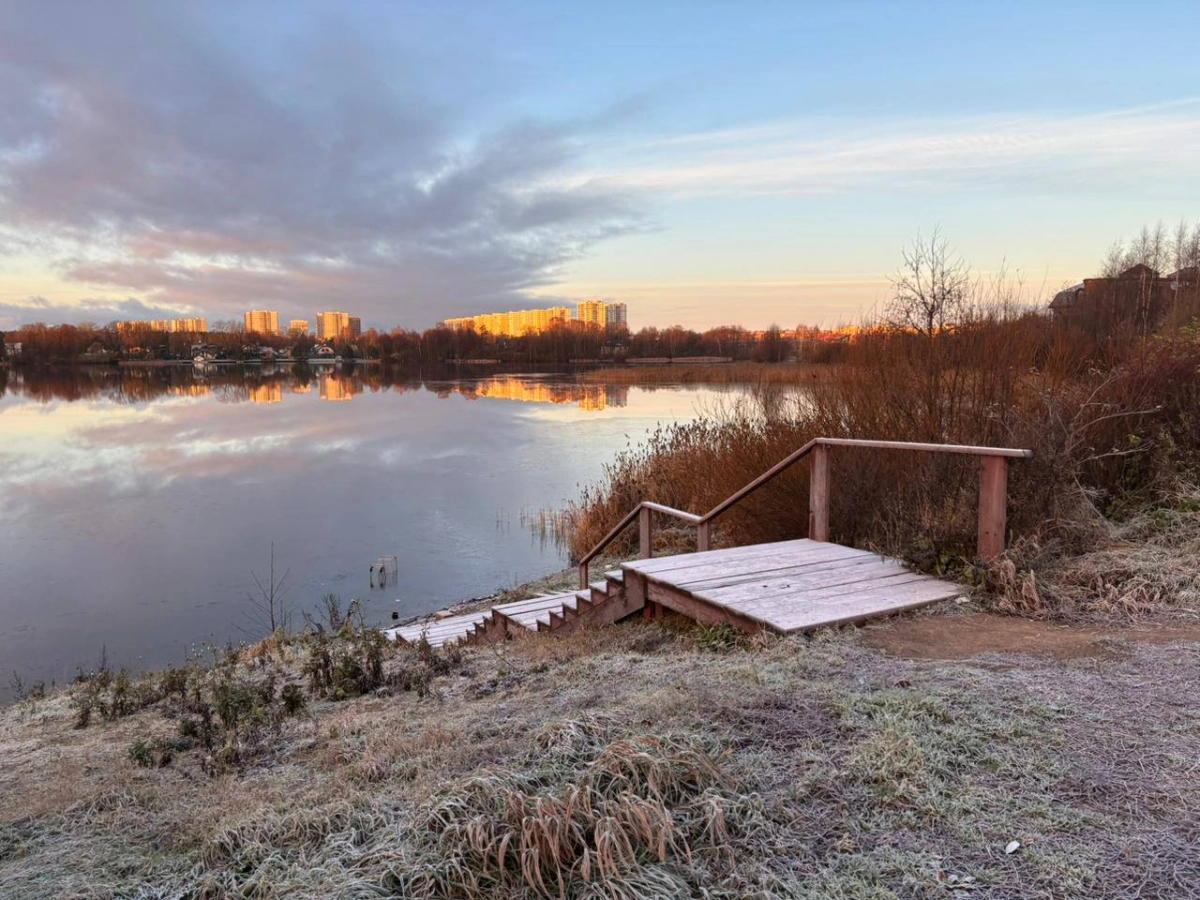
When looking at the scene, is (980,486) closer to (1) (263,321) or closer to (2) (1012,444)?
(2) (1012,444)

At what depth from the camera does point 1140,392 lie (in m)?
8.23

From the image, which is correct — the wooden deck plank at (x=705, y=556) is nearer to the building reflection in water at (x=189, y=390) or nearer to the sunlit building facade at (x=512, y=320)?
the building reflection in water at (x=189, y=390)

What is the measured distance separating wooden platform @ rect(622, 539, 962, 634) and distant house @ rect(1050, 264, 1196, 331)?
11103mm

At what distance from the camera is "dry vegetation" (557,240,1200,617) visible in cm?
567

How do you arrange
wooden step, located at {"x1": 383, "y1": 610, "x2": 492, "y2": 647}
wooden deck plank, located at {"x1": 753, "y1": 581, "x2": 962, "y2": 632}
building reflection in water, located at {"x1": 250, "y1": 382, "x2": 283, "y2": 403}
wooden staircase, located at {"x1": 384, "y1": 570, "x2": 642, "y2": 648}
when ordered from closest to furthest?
wooden deck plank, located at {"x1": 753, "y1": 581, "x2": 962, "y2": 632} < wooden staircase, located at {"x1": 384, "y1": 570, "x2": 642, "y2": 648} < wooden step, located at {"x1": 383, "y1": 610, "x2": 492, "y2": 647} < building reflection in water, located at {"x1": 250, "y1": 382, "x2": 283, "y2": 403}

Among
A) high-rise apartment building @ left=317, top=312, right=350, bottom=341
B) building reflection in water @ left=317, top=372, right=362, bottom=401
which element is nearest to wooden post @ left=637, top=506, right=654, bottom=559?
building reflection in water @ left=317, top=372, right=362, bottom=401

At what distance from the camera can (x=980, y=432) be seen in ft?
26.0

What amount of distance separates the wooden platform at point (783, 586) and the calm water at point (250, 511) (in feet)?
20.6

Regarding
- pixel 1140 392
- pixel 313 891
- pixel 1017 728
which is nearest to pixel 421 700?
pixel 313 891

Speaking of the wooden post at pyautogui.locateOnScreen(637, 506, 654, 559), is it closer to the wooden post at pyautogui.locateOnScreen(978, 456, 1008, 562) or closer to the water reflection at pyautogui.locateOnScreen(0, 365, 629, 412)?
the wooden post at pyautogui.locateOnScreen(978, 456, 1008, 562)

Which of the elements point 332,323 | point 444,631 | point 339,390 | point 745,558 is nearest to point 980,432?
point 745,558

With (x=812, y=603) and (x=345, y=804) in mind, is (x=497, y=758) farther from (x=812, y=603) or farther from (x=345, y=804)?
(x=812, y=603)

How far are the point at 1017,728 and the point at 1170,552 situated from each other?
372 cm

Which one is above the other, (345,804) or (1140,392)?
(1140,392)
